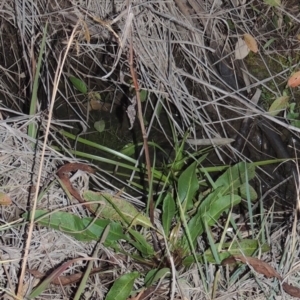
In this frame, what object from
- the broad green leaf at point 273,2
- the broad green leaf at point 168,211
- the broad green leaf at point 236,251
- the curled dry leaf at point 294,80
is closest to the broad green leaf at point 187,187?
the broad green leaf at point 168,211

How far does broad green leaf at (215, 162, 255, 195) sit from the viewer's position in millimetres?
1740

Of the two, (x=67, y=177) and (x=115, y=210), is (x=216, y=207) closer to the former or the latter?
(x=115, y=210)

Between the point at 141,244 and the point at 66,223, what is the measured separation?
239 millimetres

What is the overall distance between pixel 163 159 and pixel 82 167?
1.27 feet

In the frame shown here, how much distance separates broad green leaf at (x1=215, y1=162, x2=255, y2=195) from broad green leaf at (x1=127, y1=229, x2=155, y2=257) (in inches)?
12.2

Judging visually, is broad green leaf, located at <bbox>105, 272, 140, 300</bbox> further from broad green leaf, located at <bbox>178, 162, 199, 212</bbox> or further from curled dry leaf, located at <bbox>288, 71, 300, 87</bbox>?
curled dry leaf, located at <bbox>288, 71, 300, 87</bbox>

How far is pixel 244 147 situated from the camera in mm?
2012

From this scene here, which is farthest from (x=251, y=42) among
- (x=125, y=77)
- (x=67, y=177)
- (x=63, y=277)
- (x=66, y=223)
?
(x=63, y=277)

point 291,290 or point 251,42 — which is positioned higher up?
point 251,42

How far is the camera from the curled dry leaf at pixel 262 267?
152 centimetres

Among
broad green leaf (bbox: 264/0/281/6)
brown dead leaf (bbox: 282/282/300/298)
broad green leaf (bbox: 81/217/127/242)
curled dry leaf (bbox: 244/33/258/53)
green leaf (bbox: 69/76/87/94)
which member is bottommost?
brown dead leaf (bbox: 282/282/300/298)

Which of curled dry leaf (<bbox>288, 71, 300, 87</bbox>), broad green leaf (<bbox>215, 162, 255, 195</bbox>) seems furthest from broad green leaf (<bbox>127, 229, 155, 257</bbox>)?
curled dry leaf (<bbox>288, 71, 300, 87</bbox>)

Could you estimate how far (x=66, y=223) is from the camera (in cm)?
160

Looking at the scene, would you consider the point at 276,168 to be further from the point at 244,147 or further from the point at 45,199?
the point at 45,199
